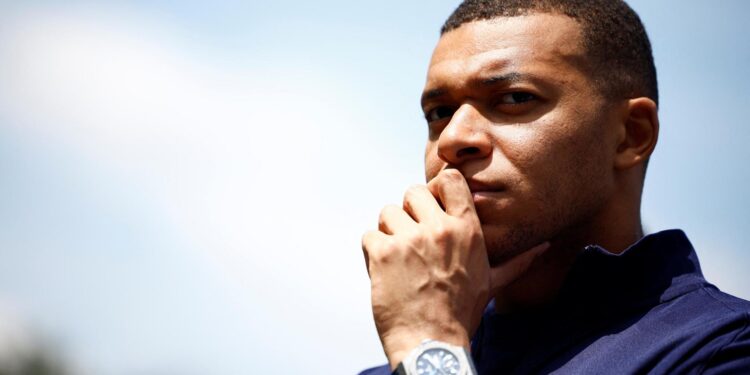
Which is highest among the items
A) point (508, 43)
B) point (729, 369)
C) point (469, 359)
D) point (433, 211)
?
point (508, 43)

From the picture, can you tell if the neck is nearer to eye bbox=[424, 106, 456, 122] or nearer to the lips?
the lips

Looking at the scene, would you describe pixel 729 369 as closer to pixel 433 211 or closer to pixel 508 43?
pixel 433 211

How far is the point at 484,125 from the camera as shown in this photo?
10.9 ft

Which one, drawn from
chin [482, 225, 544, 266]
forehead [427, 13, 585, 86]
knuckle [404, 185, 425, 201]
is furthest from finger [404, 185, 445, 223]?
forehead [427, 13, 585, 86]

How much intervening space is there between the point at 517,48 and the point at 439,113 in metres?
0.49

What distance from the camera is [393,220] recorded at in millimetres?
3055

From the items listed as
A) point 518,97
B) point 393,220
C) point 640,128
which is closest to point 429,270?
point 393,220

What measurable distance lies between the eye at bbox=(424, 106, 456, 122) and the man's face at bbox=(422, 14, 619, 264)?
4 centimetres

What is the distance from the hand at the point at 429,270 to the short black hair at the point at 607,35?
0.94 metres

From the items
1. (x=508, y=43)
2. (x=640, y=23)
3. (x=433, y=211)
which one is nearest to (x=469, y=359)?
(x=433, y=211)

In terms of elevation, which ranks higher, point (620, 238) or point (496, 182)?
point (496, 182)

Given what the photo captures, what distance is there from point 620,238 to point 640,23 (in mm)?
1206

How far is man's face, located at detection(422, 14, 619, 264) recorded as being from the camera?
10.5 ft

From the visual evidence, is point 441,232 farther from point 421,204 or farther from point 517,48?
point 517,48
